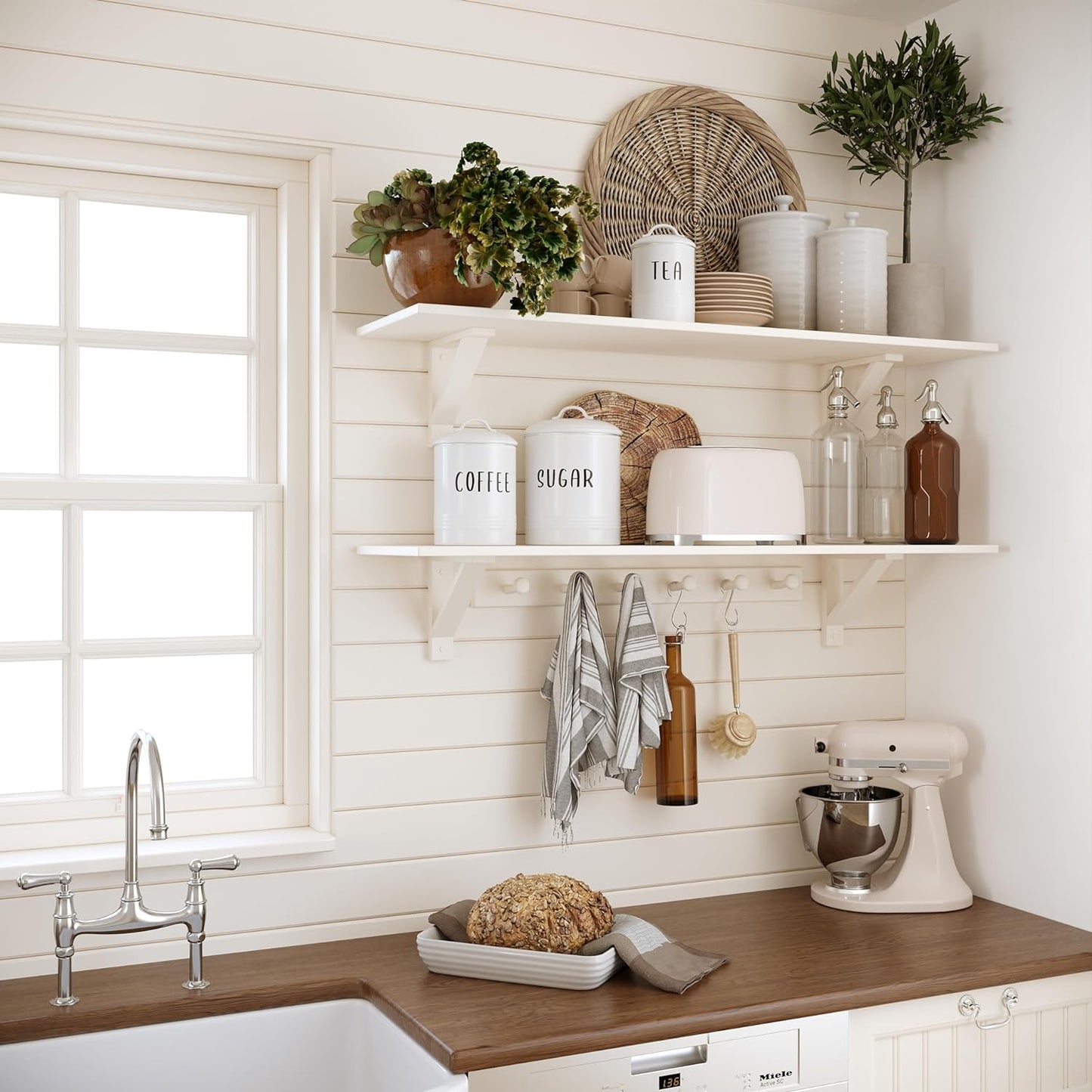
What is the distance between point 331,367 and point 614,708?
80 cm

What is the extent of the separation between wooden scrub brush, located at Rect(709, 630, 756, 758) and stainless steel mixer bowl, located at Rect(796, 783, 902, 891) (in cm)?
15

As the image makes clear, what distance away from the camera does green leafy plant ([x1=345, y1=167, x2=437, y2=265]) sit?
2.03 meters

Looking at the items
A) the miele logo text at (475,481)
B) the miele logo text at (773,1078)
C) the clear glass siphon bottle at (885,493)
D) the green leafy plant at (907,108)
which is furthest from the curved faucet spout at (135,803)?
the green leafy plant at (907,108)

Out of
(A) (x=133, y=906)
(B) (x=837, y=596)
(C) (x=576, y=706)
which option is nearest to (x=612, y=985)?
(C) (x=576, y=706)

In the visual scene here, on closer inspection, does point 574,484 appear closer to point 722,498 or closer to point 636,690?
point 722,498

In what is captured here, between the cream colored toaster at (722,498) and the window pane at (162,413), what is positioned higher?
the window pane at (162,413)

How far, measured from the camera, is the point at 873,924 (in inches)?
90.7

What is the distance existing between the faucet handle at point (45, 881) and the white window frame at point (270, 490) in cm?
13

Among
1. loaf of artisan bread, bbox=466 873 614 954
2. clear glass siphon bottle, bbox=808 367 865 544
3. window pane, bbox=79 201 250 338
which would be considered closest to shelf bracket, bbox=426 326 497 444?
window pane, bbox=79 201 250 338

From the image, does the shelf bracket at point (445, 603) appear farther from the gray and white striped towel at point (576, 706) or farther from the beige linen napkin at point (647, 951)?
the beige linen napkin at point (647, 951)

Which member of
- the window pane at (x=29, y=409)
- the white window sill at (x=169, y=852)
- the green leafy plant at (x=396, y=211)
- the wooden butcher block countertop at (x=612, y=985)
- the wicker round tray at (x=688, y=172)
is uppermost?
the wicker round tray at (x=688, y=172)

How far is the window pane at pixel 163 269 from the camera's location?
7.06ft

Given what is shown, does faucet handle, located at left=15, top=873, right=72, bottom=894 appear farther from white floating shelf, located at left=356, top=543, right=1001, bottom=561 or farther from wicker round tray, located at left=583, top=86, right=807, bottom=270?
wicker round tray, located at left=583, top=86, right=807, bottom=270

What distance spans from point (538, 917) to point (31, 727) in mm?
907
